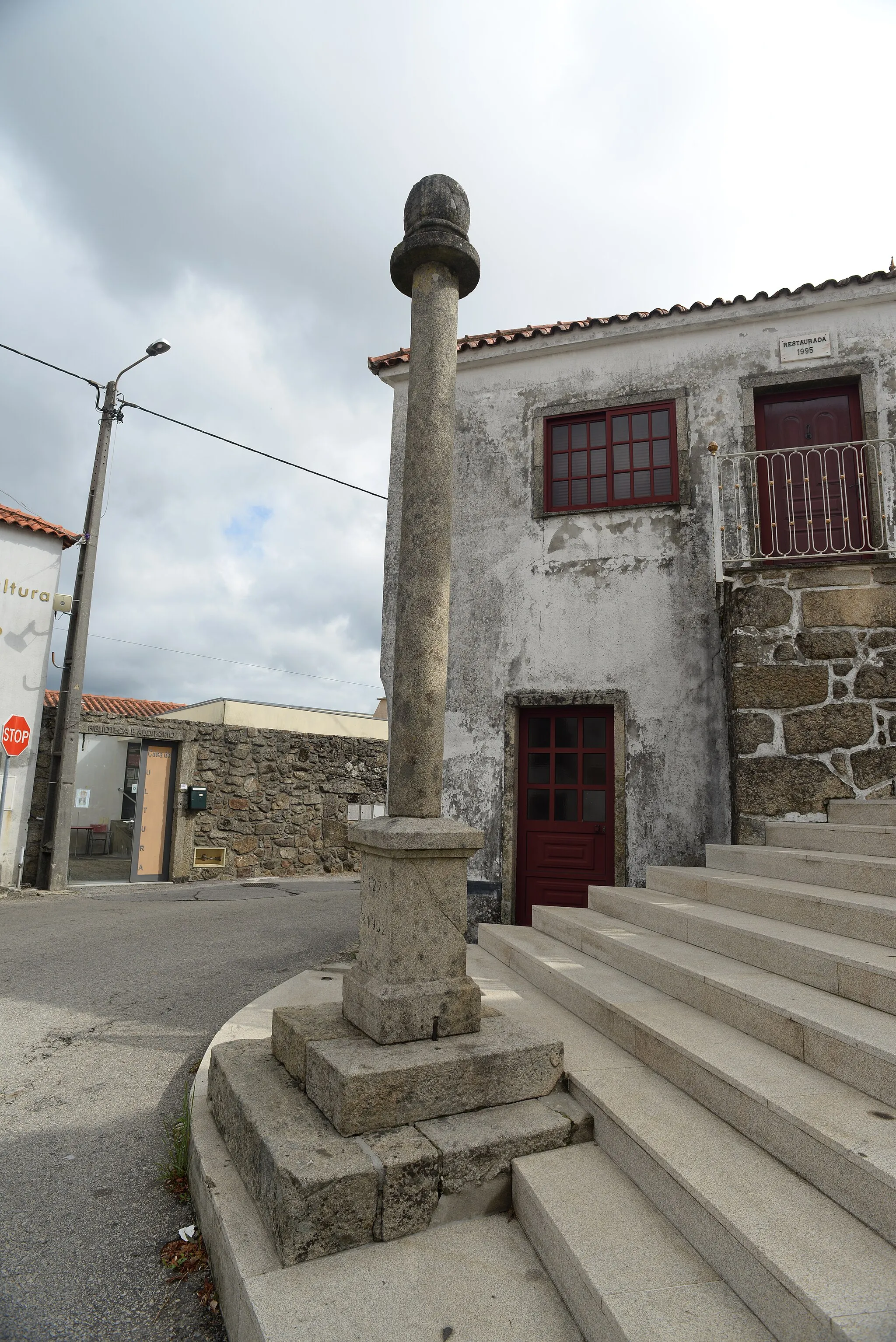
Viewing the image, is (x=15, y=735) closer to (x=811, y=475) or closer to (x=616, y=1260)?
(x=811, y=475)

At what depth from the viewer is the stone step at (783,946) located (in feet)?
8.62

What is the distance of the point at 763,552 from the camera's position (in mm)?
6504

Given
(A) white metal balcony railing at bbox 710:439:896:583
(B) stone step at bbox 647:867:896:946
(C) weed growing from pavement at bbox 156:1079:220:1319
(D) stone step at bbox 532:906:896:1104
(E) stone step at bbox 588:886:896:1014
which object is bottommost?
(C) weed growing from pavement at bbox 156:1079:220:1319

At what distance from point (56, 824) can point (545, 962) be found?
341 inches

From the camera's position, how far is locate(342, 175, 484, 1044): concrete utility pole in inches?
107

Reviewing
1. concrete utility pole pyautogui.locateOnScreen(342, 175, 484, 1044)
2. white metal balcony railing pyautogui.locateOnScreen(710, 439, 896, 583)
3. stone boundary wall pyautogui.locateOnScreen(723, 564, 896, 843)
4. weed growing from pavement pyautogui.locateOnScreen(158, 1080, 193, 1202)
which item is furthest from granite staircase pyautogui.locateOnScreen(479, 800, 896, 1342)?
white metal balcony railing pyautogui.locateOnScreen(710, 439, 896, 583)

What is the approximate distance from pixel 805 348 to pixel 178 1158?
751cm

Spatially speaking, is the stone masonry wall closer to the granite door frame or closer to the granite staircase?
the granite door frame

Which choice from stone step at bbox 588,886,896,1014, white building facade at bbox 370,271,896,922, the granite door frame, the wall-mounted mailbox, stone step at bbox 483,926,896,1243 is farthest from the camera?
the wall-mounted mailbox

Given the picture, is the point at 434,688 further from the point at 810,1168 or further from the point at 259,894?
the point at 259,894

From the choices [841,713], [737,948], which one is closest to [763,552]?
[841,713]

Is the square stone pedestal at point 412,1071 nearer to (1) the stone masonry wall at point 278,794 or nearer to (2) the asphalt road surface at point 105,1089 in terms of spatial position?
(2) the asphalt road surface at point 105,1089

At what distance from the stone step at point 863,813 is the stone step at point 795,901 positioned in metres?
0.94

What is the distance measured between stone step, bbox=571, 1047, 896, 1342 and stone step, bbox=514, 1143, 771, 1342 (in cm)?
3
